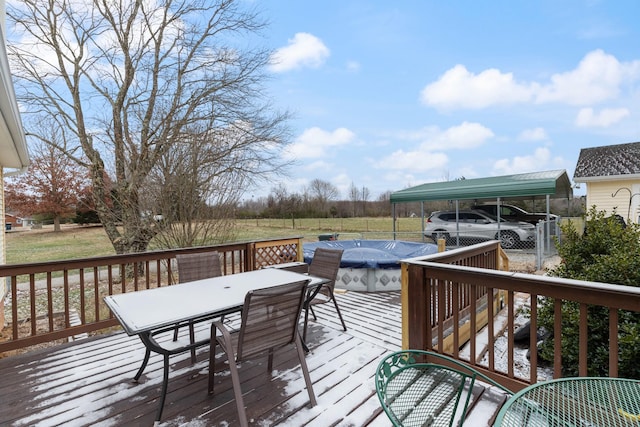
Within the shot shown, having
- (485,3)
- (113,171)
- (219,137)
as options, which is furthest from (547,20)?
(113,171)

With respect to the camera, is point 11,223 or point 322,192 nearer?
point 11,223

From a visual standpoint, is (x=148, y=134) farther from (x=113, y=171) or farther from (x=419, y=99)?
(x=419, y=99)

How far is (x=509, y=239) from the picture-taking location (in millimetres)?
10188

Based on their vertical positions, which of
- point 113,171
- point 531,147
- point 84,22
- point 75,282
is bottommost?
point 75,282

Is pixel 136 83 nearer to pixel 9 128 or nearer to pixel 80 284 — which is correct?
pixel 9 128

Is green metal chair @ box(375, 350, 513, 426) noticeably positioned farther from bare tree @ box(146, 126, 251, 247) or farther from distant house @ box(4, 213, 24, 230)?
distant house @ box(4, 213, 24, 230)

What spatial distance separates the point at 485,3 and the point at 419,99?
5127 millimetres

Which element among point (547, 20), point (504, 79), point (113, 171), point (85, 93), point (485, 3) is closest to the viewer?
point (485, 3)

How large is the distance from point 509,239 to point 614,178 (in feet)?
15.8

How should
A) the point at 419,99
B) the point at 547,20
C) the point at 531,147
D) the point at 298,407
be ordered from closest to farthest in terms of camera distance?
the point at 298,407 < the point at 547,20 < the point at 419,99 < the point at 531,147

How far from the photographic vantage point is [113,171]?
812 cm

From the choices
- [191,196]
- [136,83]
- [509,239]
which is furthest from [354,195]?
[191,196]

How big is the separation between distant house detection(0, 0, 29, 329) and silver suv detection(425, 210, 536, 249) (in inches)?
367

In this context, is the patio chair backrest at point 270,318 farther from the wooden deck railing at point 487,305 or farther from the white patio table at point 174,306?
the wooden deck railing at point 487,305
